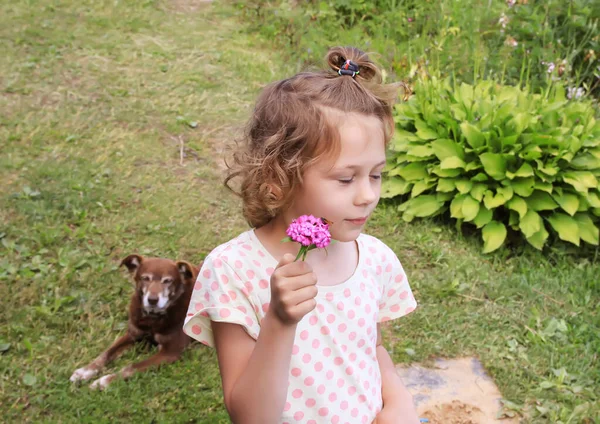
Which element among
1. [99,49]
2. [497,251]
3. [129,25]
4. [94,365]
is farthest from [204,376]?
[129,25]

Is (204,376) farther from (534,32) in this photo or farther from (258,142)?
(534,32)

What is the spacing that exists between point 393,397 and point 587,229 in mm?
3092

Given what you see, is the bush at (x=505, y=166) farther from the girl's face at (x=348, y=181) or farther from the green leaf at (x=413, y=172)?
the girl's face at (x=348, y=181)

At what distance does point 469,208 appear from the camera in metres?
4.76

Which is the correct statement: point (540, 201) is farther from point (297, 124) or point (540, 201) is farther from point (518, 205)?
point (297, 124)

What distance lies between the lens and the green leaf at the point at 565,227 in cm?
463

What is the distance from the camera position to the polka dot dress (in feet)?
6.25

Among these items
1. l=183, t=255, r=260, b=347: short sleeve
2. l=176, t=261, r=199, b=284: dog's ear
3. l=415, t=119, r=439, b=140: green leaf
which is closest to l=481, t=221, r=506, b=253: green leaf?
l=415, t=119, r=439, b=140: green leaf

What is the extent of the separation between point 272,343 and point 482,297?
9.80 ft

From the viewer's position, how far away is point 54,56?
690cm

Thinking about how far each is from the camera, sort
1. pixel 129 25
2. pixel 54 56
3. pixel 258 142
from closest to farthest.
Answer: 1. pixel 258 142
2. pixel 54 56
3. pixel 129 25

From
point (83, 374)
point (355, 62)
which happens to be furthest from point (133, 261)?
point (355, 62)

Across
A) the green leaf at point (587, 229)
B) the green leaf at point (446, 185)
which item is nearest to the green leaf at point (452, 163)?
the green leaf at point (446, 185)

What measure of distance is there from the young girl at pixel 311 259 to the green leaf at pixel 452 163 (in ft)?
9.26
